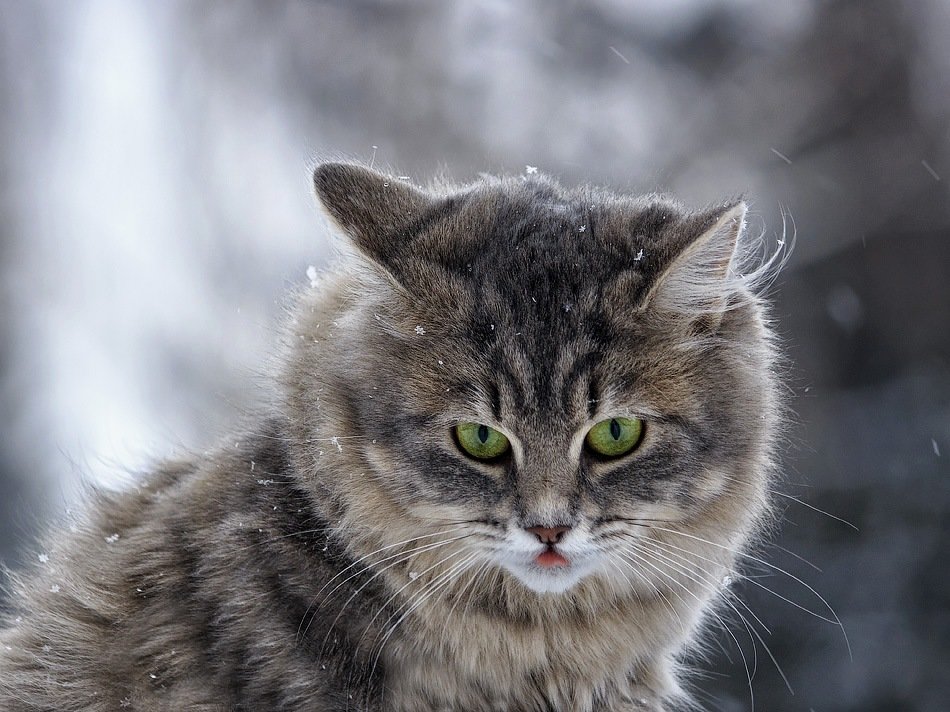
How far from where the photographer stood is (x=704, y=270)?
252 centimetres

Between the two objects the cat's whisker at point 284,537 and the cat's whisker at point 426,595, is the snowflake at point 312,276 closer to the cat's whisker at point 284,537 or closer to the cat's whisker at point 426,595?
the cat's whisker at point 284,537

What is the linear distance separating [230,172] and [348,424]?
717cm

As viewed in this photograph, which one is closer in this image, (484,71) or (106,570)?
(106,570)

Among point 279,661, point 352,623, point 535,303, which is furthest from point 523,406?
point 279,661

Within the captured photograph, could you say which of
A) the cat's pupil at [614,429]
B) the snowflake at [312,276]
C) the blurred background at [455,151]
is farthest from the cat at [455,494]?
the blurred background at [455,151]

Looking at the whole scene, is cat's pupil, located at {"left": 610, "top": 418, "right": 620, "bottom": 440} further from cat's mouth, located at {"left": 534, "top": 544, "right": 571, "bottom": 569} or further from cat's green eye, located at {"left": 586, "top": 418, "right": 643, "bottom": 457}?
cat's mouth, located at {"left": 534, "top": 544, "right": 571, "bottom": 569}

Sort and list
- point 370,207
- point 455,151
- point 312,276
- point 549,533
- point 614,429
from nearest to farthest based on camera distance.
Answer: point 549,533 → point 614,429 → point 370,207 → point 312,276 → point 455,151

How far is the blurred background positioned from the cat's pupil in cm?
462

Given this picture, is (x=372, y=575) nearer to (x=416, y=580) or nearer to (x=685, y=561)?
(x=416, y=580)

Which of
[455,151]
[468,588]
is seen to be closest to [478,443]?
[468,588]

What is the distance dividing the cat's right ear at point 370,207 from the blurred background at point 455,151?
15.0 feet

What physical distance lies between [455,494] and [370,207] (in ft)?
2.41

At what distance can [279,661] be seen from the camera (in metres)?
2.28

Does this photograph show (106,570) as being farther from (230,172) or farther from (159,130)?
(159,130)
